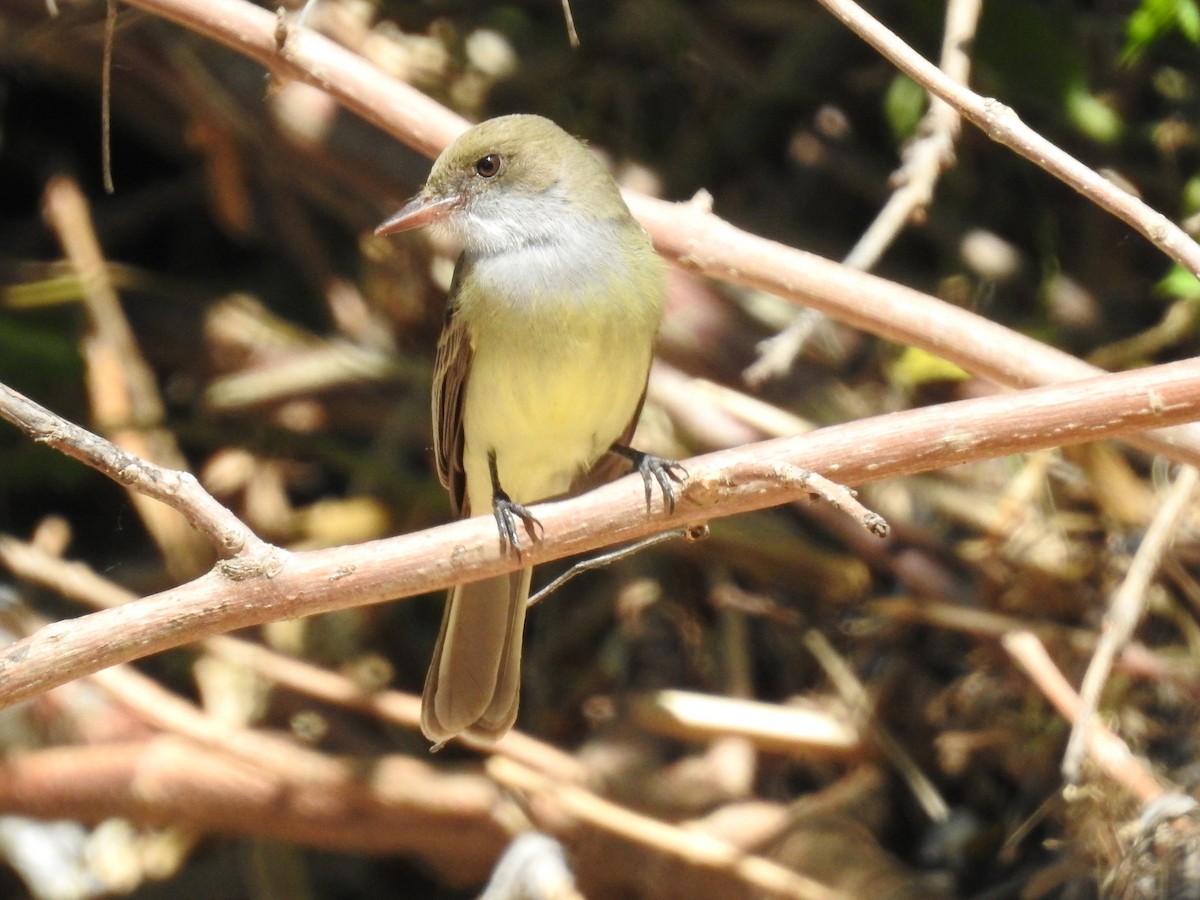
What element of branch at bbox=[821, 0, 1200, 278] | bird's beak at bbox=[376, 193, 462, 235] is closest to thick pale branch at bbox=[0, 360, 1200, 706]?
branch at bbox=[821, 0, 1200, 278]

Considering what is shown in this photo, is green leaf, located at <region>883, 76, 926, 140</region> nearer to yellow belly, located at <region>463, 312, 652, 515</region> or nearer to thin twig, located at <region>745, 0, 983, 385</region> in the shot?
thin twig, located at <region>745, 0, 983, 385</region>

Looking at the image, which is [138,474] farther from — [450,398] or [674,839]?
[674,839]

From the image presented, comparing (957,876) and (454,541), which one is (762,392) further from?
(454,541)

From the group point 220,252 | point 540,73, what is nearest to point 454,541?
point 540,73

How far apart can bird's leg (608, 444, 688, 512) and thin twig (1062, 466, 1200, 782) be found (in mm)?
924

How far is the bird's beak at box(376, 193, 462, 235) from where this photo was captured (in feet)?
10.6

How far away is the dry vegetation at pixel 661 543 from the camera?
353 cm

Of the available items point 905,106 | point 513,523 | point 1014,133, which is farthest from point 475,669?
point 905,106

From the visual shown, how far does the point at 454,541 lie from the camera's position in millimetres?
2166

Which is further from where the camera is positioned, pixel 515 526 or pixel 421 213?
pixel 421 213

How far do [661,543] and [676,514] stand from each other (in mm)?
1711

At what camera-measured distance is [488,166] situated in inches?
131

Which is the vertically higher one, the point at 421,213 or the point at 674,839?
the point at 421,213

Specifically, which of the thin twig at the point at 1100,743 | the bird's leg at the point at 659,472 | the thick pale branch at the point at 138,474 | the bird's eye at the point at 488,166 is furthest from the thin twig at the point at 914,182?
the thick pale branch at the point at 138,474
